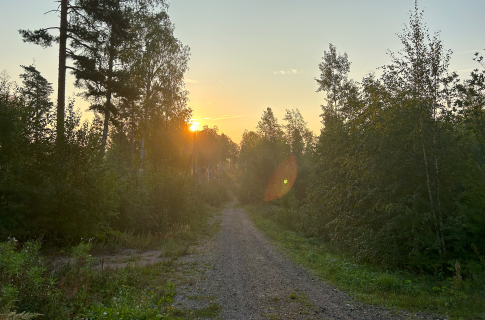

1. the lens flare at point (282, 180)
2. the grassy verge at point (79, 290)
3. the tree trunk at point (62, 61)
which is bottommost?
the grassy verge at point (79, 290)

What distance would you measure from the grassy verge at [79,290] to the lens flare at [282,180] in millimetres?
22363

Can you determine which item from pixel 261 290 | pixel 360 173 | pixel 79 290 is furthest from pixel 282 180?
pixel 79 290

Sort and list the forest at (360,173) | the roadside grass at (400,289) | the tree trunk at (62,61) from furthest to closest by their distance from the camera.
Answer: the tree trunk at (62,61) → the forest at (360,173) → the roadside grass at (400,289)

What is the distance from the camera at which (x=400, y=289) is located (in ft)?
24.7

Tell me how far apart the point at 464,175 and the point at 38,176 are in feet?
46.3

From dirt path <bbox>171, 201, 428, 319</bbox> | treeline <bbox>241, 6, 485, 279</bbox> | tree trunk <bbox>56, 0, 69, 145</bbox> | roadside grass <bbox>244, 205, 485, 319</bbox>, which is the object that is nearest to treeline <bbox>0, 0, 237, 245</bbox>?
tree trunk <bbox>56, 0, 69, 145</bbox>

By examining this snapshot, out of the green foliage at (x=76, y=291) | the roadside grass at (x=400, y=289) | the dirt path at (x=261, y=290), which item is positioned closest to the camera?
the green foliage at (x=76, y=291)

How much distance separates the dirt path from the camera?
6012mm

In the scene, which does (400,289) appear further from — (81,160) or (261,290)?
(81,160)

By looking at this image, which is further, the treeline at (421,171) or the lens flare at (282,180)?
the lens flare at (282,180)

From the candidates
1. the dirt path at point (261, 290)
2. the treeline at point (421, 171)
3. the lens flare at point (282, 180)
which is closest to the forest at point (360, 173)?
the treeline at point (421, 171)

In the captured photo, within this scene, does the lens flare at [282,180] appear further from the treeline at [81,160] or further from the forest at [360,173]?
the forest at [360,173]

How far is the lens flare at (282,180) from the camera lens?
3186 cm

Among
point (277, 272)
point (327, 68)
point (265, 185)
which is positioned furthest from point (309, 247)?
point (265, 185)
